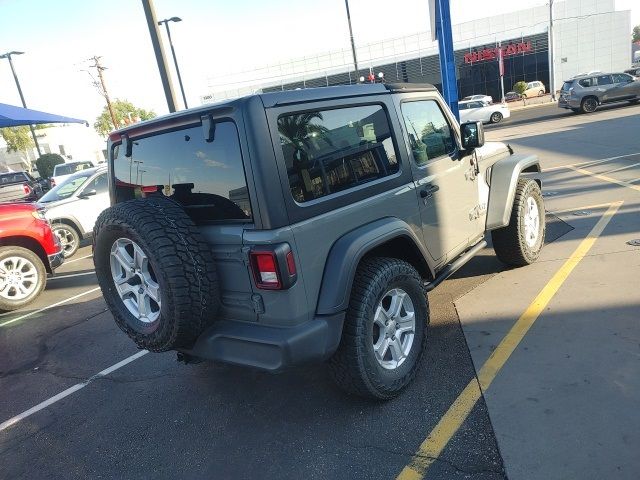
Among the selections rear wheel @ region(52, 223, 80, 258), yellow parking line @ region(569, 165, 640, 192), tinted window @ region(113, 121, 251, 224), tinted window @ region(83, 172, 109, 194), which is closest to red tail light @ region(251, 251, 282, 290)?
tinted window @ region(113, 121, 251, 224)

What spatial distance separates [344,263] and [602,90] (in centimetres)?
2344

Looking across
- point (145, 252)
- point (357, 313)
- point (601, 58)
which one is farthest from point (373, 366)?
point (601, 58)

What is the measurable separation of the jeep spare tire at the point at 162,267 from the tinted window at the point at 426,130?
1.79 m

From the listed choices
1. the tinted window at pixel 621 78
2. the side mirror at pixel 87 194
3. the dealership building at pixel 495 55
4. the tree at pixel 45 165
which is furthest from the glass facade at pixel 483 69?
the side mirror at pixel 87 194

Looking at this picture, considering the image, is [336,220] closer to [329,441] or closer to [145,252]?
[145,252]

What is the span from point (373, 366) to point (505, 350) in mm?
1138

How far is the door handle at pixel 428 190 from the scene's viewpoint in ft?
11.3

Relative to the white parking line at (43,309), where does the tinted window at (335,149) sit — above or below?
above

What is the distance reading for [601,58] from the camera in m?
47.0

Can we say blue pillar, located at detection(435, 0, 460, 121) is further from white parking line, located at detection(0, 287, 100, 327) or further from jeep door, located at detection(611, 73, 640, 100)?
jeep door, located at detection(611, 73, 640, 100)

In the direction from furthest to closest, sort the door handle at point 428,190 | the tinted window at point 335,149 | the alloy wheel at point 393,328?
the door handle at point 428,190 → the alloy wheel at point 393,328 → the tinted window at point 335,149

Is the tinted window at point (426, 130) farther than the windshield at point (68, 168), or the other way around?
the windshield at point (68, 168)

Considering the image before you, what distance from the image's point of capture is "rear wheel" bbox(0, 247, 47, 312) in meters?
6.21

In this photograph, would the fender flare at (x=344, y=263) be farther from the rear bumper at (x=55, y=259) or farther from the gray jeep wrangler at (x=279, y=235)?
the rear bumper at (x=55, y=259)
